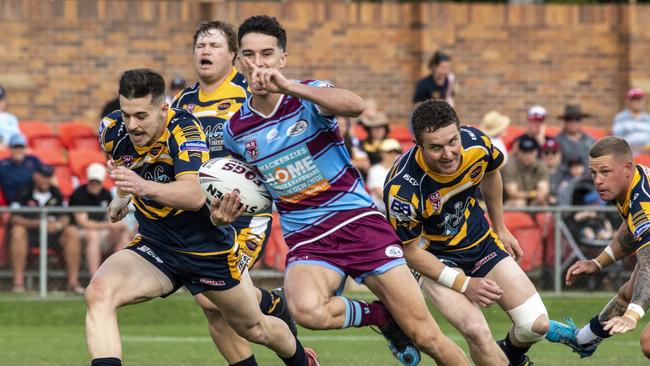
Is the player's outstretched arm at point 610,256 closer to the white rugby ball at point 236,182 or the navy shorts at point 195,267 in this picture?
the white rugby ball at point 236,182

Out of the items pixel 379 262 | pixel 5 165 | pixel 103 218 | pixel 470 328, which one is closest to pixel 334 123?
pixel 379 262

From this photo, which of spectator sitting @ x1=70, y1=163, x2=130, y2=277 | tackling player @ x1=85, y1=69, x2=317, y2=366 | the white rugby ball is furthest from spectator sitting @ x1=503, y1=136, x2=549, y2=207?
the white rugby ball

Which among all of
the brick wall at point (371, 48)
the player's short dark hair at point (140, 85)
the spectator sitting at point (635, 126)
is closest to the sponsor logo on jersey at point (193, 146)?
the player's short dark hair at point (140, 85)

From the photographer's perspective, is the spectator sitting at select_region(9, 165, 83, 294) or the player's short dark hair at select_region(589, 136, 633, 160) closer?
the player's short dark hair at select_region(589, 136, 633, 160)

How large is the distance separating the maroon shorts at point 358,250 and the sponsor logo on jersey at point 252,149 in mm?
642

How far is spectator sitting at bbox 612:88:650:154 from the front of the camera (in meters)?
17.3

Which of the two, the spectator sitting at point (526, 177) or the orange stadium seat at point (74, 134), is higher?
the orange stadium seat at point (74, 134)

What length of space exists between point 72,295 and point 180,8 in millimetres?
6610

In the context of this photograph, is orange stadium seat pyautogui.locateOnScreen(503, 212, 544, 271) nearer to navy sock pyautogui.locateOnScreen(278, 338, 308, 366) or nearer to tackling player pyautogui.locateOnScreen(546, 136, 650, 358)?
tackling player pyautogui.locateOnScreen(546, 136, 650, 358)

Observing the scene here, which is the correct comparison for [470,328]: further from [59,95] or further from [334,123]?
[59,95]

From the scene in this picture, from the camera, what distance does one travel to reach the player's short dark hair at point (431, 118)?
26.5 ft

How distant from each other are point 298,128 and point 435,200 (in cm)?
108

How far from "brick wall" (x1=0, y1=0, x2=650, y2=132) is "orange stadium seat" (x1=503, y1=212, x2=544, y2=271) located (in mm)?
6177

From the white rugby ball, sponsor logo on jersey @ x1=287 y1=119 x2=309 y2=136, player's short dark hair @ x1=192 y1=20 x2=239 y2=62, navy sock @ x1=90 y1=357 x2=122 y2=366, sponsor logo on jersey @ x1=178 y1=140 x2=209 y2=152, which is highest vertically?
player's short dark hair @ x1=192 y1=20 x2=239 y2=62
